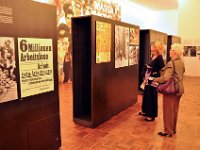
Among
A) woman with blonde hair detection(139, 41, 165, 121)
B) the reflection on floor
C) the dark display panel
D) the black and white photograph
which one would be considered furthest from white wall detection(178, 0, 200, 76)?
woman with blonde hair detection(139, 41, 165, 121)

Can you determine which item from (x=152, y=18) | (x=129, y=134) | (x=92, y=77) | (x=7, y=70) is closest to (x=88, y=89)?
(x=92, y=77)

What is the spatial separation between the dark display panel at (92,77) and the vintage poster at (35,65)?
108cm

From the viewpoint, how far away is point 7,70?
2.20m

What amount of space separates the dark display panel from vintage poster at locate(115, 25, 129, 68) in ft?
0.31

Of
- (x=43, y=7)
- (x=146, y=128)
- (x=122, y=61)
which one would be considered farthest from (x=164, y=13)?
(x=43, y=7)

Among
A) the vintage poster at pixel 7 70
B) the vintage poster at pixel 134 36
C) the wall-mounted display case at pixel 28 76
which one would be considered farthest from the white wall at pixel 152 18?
the vintage poster at pixel 7 70

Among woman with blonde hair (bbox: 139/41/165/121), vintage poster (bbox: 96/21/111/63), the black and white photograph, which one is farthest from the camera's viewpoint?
the black and white photograph

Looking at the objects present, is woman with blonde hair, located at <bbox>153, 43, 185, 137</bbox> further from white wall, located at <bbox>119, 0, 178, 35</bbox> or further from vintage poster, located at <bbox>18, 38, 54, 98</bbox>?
white wall, located at <bbox>119, 0, 178, 35</bbox>

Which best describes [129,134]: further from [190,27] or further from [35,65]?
[190,27]

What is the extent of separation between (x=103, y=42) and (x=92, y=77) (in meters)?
0.72

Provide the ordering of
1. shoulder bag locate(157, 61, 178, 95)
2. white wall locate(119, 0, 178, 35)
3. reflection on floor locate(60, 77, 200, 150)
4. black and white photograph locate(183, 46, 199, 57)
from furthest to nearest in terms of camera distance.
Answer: white wall locate(119, 0, 178, 35) < black and white photograph locate(183, 46, 199, 57) < shoulder bag locate(157, 61, 178, 95) < reflection on floor locate(60, 77, 200, 150)

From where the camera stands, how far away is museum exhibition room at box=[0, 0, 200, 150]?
7.57 feet

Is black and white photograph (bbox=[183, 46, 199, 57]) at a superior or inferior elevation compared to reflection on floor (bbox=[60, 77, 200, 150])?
superior

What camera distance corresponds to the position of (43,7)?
256 centimetres
